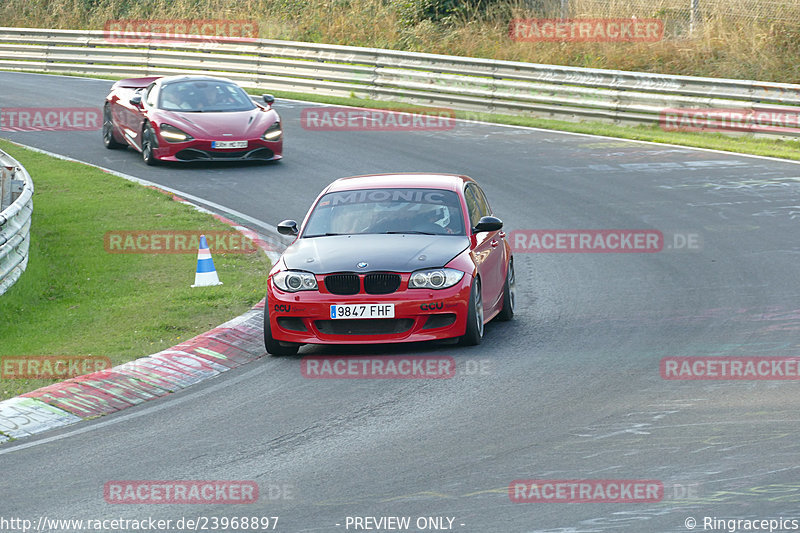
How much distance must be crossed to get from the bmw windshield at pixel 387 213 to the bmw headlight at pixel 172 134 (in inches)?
370

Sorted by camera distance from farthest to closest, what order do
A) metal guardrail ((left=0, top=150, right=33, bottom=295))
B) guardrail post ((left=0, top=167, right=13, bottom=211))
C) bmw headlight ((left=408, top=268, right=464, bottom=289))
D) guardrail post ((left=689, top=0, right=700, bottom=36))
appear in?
guardrail post ((left=689, top=0, right=700, bottom=36)), guardrail post ((left=0, top=167, right=13, bottom=211)), metal guardrail ((left=0, top=150, right=33, bottom=295)), bmw headlight ((left=408, top=268, right=464, bottom=289))

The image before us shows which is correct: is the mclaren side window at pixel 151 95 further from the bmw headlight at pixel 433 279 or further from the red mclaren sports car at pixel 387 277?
the bmw headlight at pixel 433 279

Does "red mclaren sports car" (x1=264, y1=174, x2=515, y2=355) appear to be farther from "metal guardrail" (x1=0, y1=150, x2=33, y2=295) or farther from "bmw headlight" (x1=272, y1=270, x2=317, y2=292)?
"metal guardrail" (x1=0, y1=150, x2=33, y2=295)

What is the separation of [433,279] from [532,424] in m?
2.49

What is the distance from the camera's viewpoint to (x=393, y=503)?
6.52 m

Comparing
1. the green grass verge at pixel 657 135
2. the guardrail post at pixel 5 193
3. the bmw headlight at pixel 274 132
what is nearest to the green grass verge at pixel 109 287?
the guardrail post at pixel 5 193

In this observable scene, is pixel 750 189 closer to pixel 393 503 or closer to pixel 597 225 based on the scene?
pixel 597 225

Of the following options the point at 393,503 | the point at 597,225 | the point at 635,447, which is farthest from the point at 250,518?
the point at 597,225

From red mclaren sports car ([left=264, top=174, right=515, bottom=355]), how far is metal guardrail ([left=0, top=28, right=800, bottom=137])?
12.2 meters

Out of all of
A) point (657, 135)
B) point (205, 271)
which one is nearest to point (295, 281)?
point (205, 271)

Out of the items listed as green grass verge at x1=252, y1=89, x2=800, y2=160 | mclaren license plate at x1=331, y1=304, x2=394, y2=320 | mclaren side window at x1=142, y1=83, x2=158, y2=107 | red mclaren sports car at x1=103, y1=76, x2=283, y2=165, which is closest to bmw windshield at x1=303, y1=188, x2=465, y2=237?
mclaren license plate at x1=331, y1=304, x2=394, y2=320

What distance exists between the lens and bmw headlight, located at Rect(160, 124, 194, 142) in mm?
20609

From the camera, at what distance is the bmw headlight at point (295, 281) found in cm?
1033

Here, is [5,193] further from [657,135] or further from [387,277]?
[657,135]
